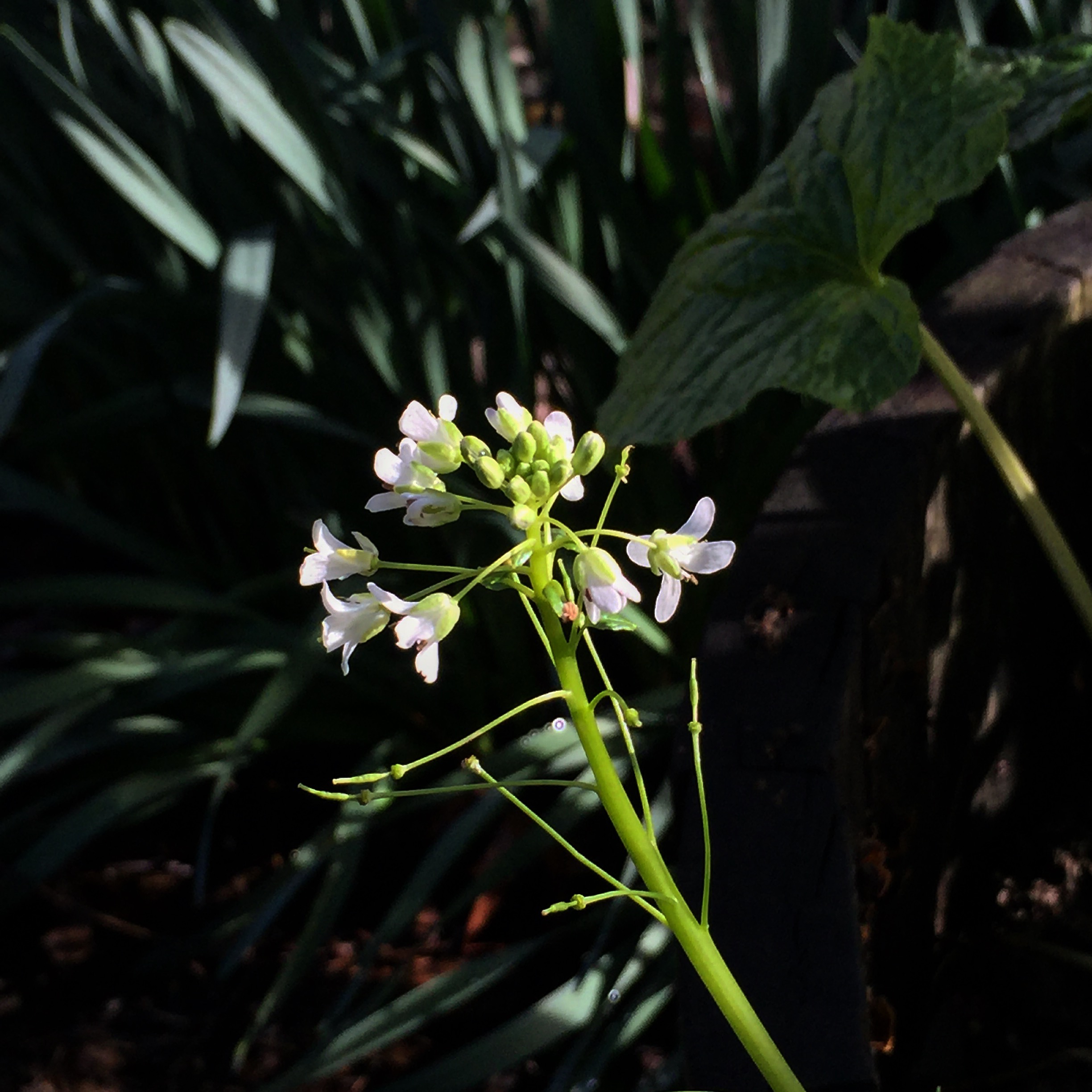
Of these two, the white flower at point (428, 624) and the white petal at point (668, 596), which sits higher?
the white flower at point (428, 624)

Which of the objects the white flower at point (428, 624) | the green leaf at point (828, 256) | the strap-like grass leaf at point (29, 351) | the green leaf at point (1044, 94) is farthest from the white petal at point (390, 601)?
the strap-like grass leaf at point (29, 351)

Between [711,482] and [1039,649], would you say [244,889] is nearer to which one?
[711,482]

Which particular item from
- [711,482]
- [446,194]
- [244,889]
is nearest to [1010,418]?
[711,482]

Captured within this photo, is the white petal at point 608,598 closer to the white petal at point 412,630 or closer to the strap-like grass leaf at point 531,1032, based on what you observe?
the white petal at point 412,630

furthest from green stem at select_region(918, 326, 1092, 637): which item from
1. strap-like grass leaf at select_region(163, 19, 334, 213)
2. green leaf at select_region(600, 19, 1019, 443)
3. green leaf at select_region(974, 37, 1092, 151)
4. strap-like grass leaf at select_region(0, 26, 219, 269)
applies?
strap-like grass leaf at select_region(0, 26, 219, 269)

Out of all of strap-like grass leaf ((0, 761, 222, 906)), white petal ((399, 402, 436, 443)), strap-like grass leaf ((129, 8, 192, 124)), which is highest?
strap-like grass leaf ((129, 8, 192, 124))

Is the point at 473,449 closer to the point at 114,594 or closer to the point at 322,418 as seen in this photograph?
the point at 322,418

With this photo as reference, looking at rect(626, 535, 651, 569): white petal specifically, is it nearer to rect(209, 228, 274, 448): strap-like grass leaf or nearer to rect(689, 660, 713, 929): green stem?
rect(689, 660, 713, 929): green stem
